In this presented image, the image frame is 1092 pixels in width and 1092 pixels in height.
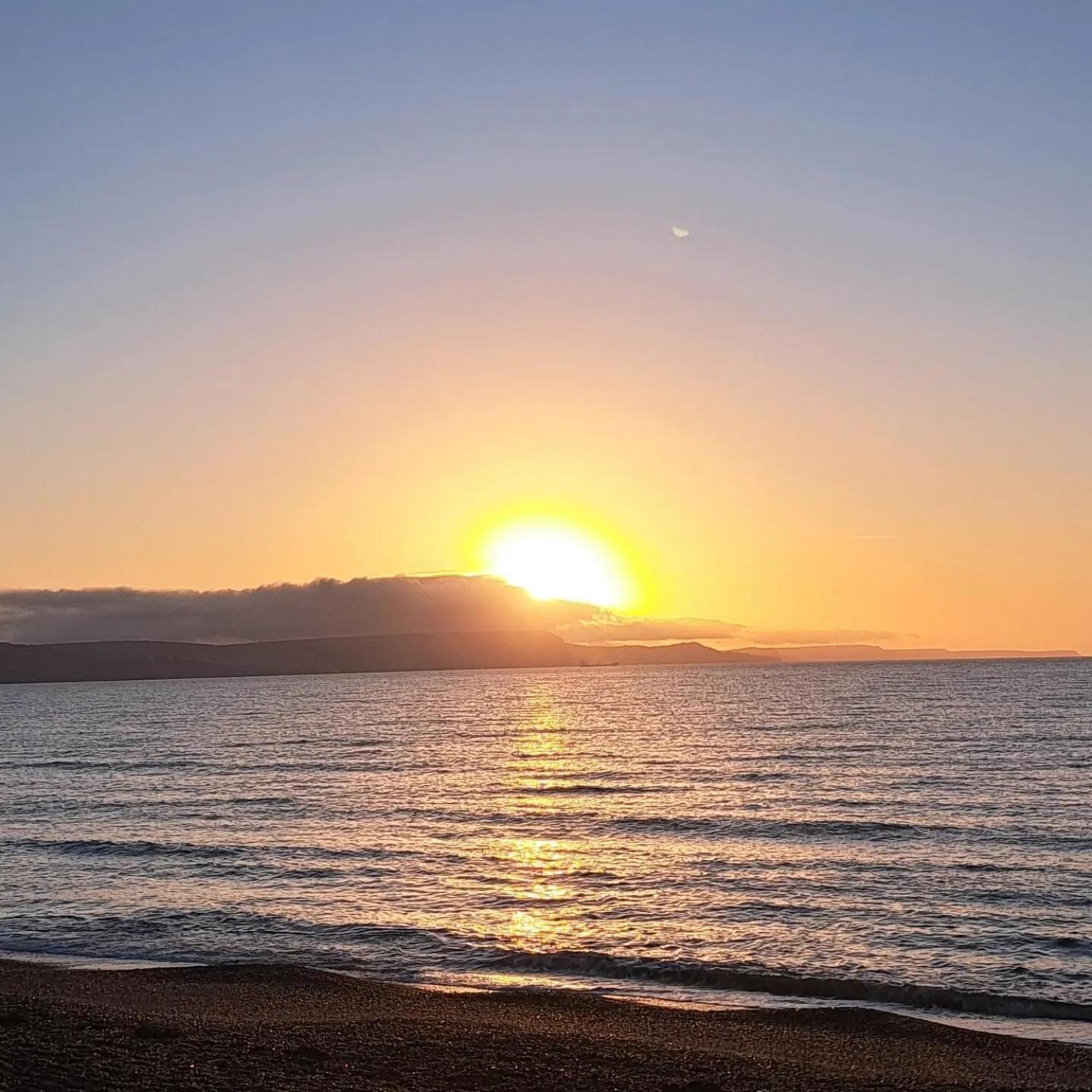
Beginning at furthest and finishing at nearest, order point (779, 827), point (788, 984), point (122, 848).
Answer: point (779, 827) < point (122, 848) < point (788, 984)

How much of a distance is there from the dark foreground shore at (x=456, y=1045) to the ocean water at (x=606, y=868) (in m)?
2.34

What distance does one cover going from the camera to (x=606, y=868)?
32000 millimetres

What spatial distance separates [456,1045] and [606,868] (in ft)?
54.5

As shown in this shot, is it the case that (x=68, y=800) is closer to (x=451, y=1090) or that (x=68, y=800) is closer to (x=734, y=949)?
(x=734, y=949)

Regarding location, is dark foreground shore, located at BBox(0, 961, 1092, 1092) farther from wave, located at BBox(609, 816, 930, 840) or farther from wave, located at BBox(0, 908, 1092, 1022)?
wave, located at BBox(609, 816, 930, 840)

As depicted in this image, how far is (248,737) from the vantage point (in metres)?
93.6

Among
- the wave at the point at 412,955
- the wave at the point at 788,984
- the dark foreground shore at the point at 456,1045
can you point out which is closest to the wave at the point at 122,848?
the wave at the point at 412,955

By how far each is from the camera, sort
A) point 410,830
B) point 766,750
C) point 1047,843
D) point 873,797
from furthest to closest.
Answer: point 766,750, point 873,797, point 410,830, point 1047,843

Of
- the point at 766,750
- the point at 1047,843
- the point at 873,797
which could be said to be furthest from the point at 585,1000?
the point at 766,750

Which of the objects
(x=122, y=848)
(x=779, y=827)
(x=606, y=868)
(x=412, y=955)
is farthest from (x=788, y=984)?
(x=122, y=848)

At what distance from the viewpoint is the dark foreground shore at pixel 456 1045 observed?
13.9m

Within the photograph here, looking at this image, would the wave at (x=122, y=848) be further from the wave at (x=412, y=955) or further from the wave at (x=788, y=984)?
the wave at (x=788, y=984)

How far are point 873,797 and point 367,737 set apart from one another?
5556cm

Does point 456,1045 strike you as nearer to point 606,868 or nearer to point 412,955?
point 412,955
